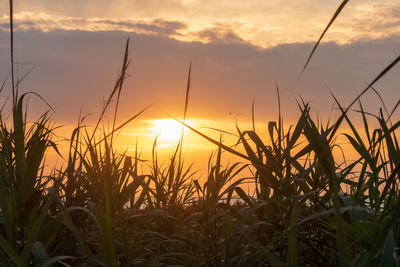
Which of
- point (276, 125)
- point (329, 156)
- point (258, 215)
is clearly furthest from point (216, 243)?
point (329, 156)

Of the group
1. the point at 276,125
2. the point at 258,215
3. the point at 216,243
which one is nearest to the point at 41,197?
the point at 216,243

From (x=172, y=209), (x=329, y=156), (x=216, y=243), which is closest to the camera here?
(x=329, y=156)

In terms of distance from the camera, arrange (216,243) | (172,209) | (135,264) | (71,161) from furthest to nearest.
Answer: (172,209) → (71,161) → (216,243) → (135,264)

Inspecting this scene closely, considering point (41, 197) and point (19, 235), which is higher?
point (41, 197)

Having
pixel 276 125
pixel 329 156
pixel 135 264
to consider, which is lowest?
pixel 135 264

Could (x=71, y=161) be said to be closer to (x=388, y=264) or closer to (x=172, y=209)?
(x=172, y=209)

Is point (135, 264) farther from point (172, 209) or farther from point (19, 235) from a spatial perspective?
point (172, 209)

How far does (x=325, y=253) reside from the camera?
6.05 feet

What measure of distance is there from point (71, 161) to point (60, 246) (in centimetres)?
51

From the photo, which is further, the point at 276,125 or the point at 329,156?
the point at 276,125

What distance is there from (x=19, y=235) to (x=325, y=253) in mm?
1203

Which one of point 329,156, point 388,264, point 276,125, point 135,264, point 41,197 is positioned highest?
point 276,125

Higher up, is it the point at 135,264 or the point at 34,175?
the point at 34,175

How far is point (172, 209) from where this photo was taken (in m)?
3.03
